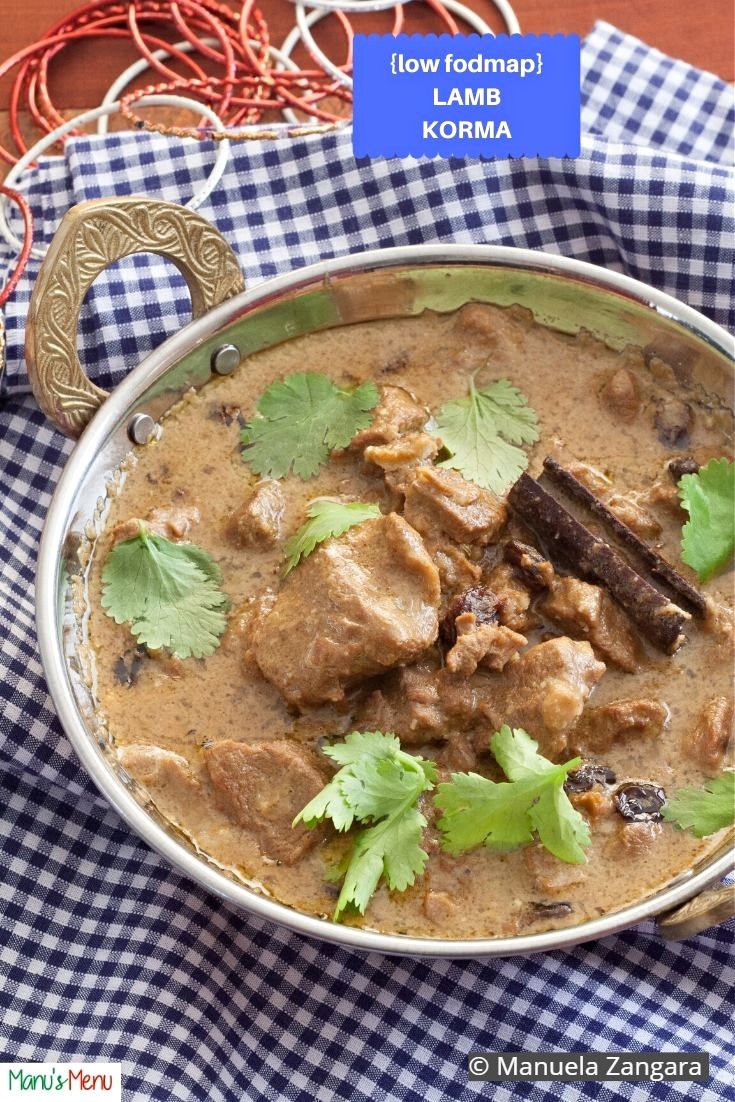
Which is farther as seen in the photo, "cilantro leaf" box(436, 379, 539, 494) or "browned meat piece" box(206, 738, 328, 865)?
"cilantro leaf" box(436, 379, 539, 494)

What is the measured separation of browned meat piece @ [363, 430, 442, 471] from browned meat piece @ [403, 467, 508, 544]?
61 mm

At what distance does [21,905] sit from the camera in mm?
3107

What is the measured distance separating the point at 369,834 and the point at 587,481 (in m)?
1.02

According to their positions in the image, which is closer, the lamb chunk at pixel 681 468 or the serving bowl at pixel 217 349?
the serving bowl at pixel 217 349

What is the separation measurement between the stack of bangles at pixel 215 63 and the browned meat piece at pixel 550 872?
227 centimetres

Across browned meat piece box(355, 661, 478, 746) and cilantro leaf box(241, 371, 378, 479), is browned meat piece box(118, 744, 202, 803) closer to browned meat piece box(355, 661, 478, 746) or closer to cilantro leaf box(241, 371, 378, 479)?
browned meat piece box(355, 661, 478, 746)

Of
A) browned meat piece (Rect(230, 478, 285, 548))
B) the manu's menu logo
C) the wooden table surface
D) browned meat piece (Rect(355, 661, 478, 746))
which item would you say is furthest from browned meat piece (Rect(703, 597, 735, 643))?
the wooden table surface

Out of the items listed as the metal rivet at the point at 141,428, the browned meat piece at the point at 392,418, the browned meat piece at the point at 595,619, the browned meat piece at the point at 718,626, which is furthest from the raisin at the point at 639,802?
the metal rivet at the point at 141,428

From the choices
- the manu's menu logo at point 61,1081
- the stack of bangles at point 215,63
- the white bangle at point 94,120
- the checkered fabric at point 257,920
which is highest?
the stack of bangles at point 215,63

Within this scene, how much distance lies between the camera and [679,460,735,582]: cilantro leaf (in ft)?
9.95

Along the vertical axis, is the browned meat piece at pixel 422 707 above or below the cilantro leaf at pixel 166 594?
below

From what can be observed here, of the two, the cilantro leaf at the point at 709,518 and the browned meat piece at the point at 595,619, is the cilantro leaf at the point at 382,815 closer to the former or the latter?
the browned meat piece at the point at 595,619

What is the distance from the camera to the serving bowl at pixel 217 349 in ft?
8.81

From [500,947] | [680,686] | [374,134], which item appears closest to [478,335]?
[374,134]
